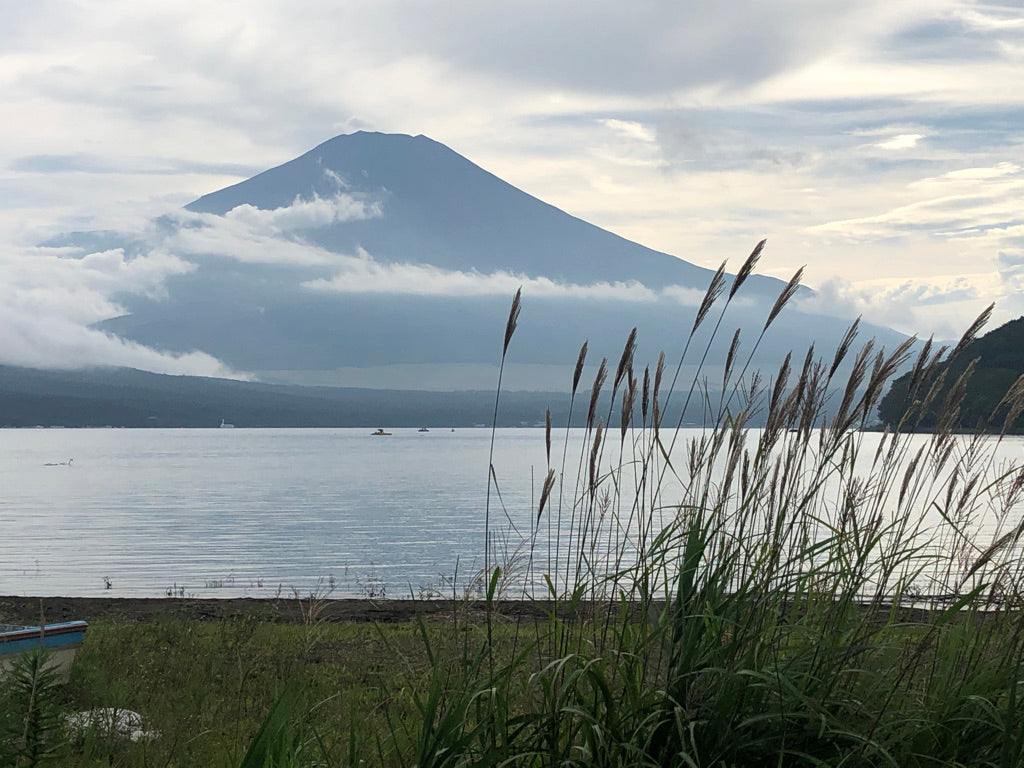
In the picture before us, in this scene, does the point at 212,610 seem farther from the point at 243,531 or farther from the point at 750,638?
the point at 243,531

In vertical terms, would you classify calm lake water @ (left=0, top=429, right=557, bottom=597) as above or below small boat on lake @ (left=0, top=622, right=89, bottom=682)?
below

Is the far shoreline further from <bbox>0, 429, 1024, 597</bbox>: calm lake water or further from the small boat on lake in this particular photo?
the small boat on lake

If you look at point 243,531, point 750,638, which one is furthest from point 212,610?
point 243,531

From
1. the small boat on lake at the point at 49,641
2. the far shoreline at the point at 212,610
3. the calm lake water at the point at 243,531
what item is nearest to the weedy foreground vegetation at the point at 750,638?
the calm lake water at the point at 243,531

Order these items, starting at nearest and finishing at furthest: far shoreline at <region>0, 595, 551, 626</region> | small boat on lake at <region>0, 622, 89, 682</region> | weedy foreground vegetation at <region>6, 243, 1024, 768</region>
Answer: weedy foreground vegetation at <region>6, 243, 1024, 768</region>, small boat on lake at <region>0, 622, 89, 682</region>, far shoreline at <region>0, 595, 551, 626</region>

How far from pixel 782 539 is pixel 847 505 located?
0.33m

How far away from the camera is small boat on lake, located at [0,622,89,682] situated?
21.0ft

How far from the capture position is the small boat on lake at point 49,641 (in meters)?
6.41

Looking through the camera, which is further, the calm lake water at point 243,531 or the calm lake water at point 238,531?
the calm lake water at point 238,531

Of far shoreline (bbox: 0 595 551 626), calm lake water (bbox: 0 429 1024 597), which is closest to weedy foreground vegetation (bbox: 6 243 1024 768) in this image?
calm lake water (bbox: 0 429 1024 597)

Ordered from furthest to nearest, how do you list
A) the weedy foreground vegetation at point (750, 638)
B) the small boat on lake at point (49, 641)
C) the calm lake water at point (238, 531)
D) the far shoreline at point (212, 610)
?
the calm lake water at point (238, 531) < the far shoreline at point (212, 610) < the small boat on lake at point (49, 641) < the weedy foreground vegetation at point (750, 638)

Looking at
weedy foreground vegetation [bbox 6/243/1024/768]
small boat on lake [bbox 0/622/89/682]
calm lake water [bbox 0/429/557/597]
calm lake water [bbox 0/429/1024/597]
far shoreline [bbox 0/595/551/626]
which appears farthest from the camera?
calm lake water [bbox 0/429/557/597]

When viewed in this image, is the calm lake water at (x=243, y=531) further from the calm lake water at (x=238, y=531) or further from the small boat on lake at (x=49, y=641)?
the small boat on lake at (x=49, y=641)

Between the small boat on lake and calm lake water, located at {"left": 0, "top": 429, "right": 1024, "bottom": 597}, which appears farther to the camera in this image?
calm lake water, located at {"left": 0, "top": 429, "right": 1024, "bottom": 597}
